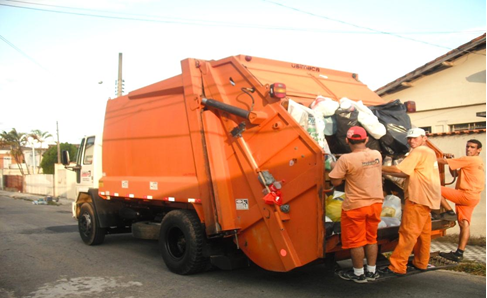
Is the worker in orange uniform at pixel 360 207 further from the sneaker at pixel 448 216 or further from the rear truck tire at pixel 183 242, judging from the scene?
the rear truck tire at pixel 183 242

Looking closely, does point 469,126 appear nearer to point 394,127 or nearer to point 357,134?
point 394,127

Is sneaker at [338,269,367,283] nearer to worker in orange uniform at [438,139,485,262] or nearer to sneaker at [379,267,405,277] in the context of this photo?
sneaker at [379,267,405,277]

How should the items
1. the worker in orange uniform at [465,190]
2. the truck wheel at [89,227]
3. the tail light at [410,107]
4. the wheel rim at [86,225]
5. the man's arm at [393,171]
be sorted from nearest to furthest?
the man's arm at [393,171] < the worker in orange uniform at [465,190] < the tail light at [410,107] < the truck wheel at [89,227] < the wheel rim at [86,225]

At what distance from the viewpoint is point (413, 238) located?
4895 millimetres

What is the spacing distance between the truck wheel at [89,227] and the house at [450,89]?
299 inches

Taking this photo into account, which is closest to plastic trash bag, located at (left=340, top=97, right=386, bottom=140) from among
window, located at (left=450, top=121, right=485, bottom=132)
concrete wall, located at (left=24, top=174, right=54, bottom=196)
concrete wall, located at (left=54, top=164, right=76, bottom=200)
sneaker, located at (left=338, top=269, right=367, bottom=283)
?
sneaker, located at (left=338, top=269, right=367, bottom=283)

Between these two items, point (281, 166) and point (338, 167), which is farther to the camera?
point (281, 166)

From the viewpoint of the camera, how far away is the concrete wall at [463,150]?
8.73 metres

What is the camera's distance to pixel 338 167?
4.68m

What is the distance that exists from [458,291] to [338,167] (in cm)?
233

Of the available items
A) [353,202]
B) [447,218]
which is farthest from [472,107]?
[353,202]

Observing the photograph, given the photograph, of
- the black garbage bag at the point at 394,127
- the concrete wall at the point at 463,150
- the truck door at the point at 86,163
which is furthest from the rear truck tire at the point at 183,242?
the concrete wall at the point at 463,150

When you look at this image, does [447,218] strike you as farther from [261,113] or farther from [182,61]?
[182,61]

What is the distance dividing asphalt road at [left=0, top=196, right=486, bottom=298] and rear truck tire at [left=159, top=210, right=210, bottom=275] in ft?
0.53
